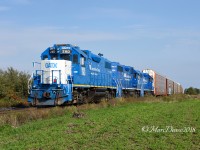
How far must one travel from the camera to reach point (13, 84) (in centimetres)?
3000

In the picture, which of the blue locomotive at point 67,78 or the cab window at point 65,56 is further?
the cab window at point 65,56

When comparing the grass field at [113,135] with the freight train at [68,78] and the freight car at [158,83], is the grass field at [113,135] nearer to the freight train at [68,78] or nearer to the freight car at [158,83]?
the freight train at [68,78]

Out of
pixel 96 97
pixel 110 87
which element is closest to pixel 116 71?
pixel 110 87

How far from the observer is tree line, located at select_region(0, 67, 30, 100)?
92.3 ft

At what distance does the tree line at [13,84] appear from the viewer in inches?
1107

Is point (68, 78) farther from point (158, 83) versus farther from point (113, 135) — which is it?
point (158, 83)

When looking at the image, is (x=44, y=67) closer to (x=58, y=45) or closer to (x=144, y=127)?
(x=58, y=45)

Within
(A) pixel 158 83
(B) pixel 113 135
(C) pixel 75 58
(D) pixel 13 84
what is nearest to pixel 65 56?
(C) pixel 75 58

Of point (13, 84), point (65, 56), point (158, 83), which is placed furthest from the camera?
point (158, 83)

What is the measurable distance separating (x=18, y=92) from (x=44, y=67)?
1126 cm

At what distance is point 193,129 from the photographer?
876 centimetres

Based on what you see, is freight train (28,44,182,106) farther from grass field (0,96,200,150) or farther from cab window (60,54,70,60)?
grass field (0,96,200,150)

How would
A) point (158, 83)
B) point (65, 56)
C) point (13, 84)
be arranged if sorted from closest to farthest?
point (65, 56) < point (13, 84) < point (158, 83)

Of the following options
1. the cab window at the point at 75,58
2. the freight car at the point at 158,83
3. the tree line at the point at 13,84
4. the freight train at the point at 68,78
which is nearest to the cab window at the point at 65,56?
the freight train at the point at 68,78
